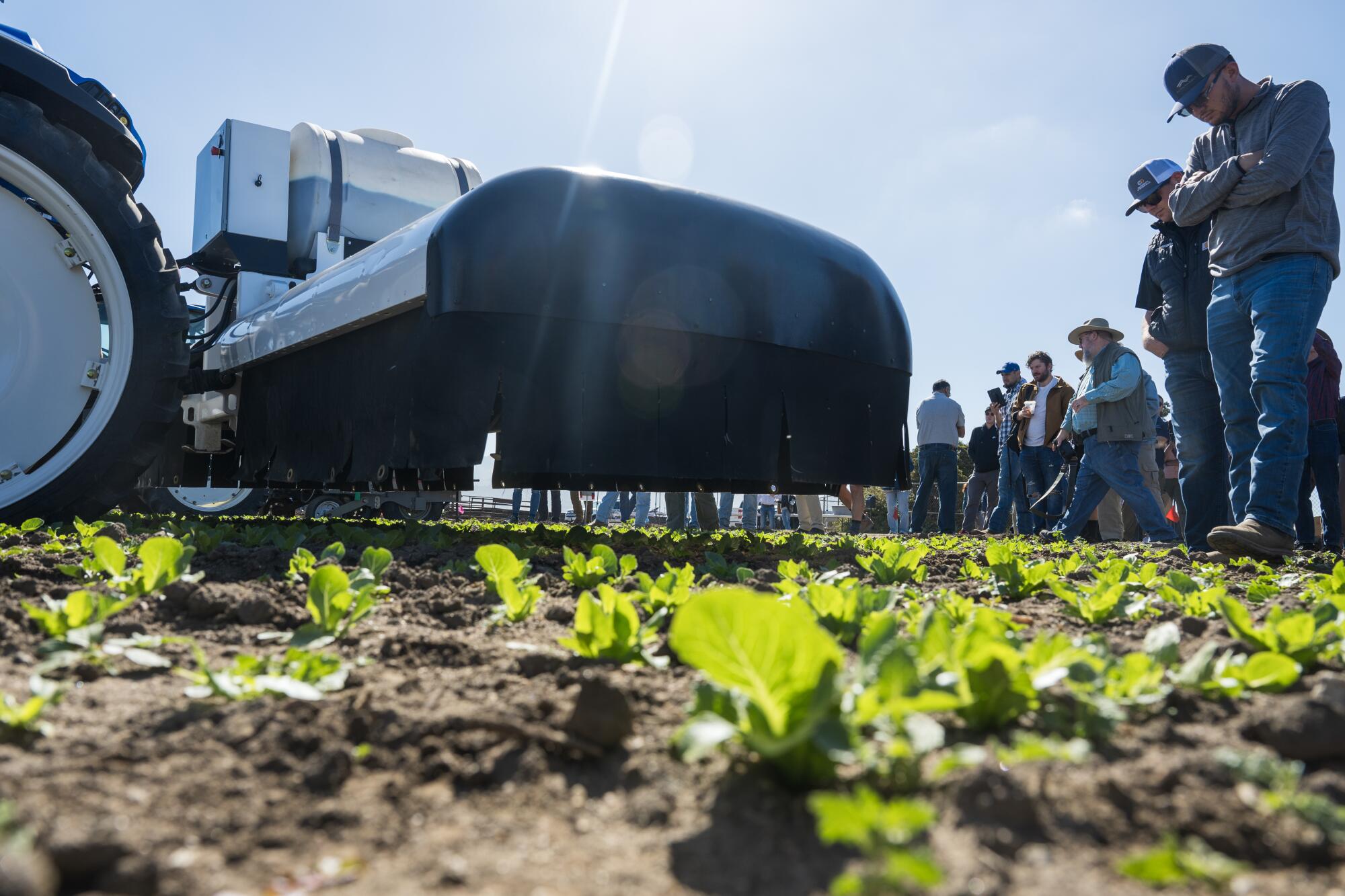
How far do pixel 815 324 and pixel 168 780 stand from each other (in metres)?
3.33

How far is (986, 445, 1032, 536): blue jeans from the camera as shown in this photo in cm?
797

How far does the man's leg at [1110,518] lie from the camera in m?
6.96

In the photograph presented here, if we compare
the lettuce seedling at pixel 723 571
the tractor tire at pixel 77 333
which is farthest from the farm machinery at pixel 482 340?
the lettuce seedling at pixel 723 571

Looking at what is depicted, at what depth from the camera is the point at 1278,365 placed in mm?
3107

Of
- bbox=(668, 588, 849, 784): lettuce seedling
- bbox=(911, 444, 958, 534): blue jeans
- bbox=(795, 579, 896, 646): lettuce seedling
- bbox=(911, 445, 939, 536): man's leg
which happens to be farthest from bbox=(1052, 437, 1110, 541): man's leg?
bbox=(668, 588, 849, 784): lettuce seedling

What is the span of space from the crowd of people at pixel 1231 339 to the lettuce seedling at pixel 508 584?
265 centimetres

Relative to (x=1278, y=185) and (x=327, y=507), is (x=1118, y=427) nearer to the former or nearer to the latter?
(x=1278, y=185)

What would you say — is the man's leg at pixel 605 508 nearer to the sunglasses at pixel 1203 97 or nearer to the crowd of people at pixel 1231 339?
the crowd of people at pixel 1231 339

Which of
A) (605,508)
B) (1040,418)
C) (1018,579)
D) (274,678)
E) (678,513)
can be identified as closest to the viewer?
(274,678)

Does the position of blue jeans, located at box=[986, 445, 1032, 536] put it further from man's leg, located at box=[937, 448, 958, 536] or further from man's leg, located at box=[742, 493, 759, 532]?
man's leg, located at box=[742, 493, 759, 532]

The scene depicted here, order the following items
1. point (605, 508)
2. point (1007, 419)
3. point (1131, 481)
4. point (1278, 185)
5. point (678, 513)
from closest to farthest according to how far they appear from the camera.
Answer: point (1278, 185), point (1131, 481), point (678, 513), point (1007, 419), point (605, 508)

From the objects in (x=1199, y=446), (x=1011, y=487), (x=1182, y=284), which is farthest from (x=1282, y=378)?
(x=1011, y=487)

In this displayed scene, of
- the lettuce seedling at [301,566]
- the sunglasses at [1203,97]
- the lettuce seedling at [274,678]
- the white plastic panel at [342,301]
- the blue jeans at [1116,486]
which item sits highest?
the sunglasses at [1203,97]

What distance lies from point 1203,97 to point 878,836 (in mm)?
3862
